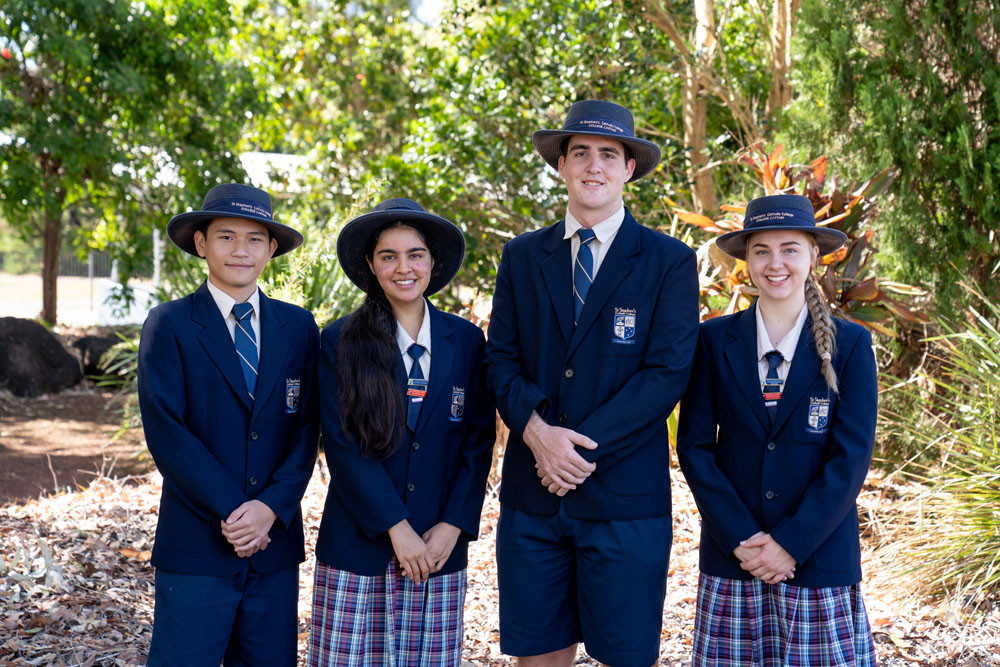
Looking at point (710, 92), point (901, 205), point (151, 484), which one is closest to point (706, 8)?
point (710, 92)

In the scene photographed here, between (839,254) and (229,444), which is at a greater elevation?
(839,254)

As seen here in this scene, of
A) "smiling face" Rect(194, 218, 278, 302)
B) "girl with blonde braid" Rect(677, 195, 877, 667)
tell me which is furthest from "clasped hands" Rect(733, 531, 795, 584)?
"smiling face" Rect(194, 218, 278, 302)

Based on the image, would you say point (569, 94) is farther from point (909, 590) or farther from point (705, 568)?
point (705, 568)

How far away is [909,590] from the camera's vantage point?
425 cm

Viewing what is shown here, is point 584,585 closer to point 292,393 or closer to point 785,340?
point 785,340

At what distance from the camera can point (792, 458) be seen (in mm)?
2768

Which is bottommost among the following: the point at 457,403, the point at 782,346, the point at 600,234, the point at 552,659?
the point at 552,659

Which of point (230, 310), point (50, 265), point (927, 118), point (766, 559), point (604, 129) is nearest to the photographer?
Answer: point (766, 559)

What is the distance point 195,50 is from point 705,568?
32.7ft

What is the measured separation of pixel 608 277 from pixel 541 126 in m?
5.81

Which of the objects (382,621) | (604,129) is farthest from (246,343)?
(604,129)

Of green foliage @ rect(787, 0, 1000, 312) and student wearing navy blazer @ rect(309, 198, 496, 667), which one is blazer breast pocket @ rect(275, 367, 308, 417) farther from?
green foliage @ rect(787, 0, 1000, 312)

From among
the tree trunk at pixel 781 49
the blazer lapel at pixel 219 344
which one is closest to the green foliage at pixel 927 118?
the tree trunk at pixel 781 49

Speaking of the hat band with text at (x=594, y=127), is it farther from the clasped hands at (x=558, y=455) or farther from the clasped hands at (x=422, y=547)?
the clasped hands at (x=422, y=547)
